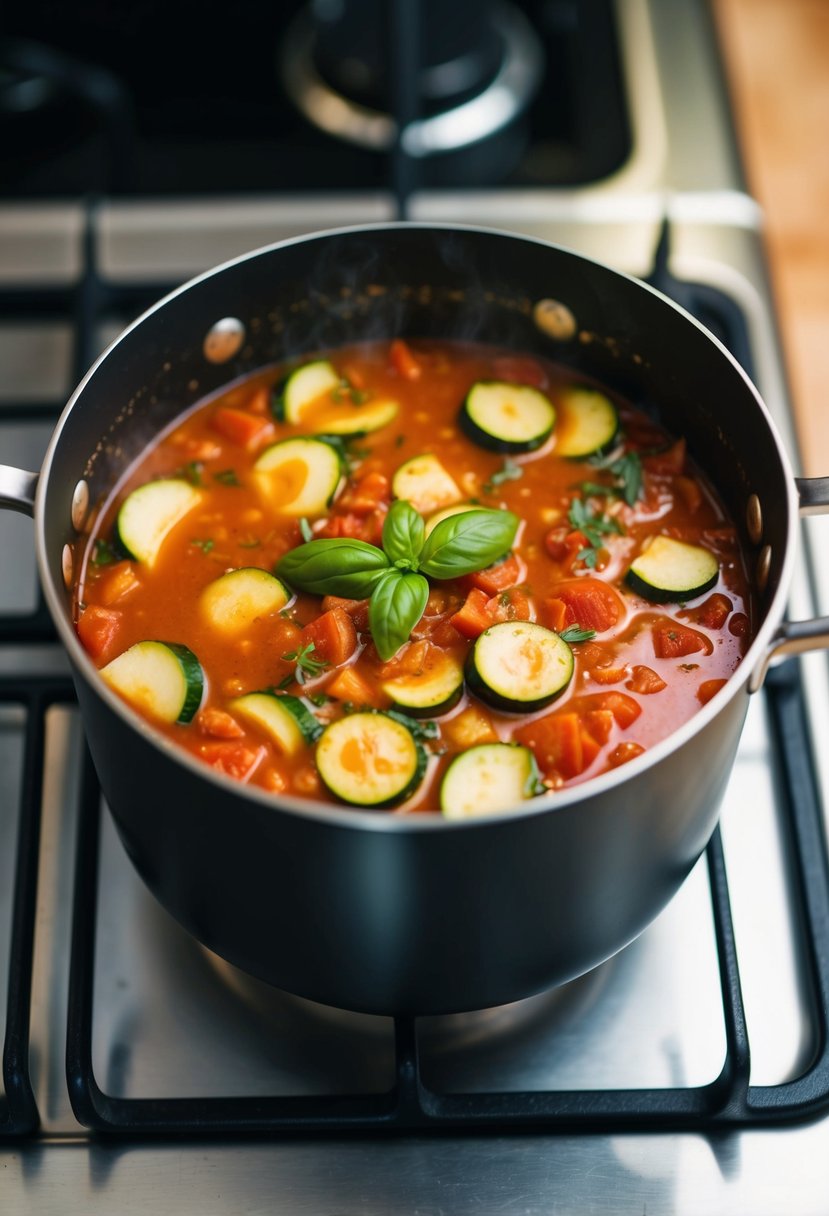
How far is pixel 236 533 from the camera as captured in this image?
2.24 m

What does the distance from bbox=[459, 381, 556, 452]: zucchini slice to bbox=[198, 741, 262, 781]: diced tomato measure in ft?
2.37

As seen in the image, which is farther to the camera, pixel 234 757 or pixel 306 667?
pixel 306 667

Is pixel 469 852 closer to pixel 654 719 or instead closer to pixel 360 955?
pixel 360 955

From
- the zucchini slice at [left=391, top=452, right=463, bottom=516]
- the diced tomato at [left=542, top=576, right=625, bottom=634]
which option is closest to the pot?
the diced tomato at [left=542, top=576, right=625, bottom=634]

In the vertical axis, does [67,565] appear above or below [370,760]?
above

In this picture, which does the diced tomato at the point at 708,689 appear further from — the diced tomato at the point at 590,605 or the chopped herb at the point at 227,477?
the chopped herb at the point at 227,477

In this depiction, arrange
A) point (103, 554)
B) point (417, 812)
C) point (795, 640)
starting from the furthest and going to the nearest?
point (103, 554) < point (417, 812) < point (795, 640)

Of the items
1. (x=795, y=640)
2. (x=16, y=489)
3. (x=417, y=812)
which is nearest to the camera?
(x=795, y=640)

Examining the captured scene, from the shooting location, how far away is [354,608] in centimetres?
206

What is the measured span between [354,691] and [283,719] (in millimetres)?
112

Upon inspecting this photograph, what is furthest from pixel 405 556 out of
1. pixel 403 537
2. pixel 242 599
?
pixel 242 599

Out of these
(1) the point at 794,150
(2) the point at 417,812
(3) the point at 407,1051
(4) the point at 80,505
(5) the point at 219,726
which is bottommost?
(3) the point at 407,1051

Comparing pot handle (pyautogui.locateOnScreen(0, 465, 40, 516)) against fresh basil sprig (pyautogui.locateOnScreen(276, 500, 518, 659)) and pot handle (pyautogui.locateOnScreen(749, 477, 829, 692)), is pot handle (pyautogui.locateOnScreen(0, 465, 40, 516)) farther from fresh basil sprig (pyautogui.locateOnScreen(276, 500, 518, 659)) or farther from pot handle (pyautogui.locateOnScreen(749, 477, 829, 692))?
pot handle (pyautogui.locateOnScreen(749, 477, 829, 692))

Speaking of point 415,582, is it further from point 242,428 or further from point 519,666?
point 242,428
